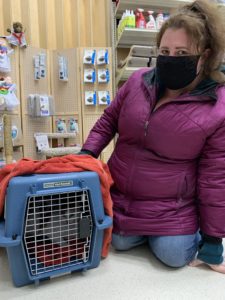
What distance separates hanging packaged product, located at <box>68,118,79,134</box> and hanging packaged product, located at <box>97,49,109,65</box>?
65 cm

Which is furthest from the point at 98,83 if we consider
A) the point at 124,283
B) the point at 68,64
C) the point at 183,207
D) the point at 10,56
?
the point at 124,283

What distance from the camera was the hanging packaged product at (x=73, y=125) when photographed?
2.93 meters

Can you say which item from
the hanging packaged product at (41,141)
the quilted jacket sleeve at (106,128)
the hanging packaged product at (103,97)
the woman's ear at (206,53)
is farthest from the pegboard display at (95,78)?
the woman's ear at (206,53)

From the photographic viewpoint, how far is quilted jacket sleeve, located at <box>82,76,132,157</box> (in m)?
1.30

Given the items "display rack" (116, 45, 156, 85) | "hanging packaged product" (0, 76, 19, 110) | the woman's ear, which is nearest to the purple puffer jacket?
the woman's ear

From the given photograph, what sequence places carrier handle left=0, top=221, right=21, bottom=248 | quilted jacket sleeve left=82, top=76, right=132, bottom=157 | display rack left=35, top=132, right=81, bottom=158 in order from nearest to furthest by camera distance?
carrier handle left=0, top=221, right=21, bottom=248 < quilted jacket sleeve left=82, top=76, right=132, bottom=157 < display rack left=35, top=132, right=81, bottom=158

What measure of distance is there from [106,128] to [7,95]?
5.03ft

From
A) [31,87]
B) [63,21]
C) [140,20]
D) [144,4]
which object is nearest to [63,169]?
[31,87]

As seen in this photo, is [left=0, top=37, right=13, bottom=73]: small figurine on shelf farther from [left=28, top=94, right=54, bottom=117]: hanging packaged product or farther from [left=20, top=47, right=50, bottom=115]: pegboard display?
[left=28, top=94, right=54, bottom=117]: hanging packaged product

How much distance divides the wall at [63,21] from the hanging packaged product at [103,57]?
0.32 meters

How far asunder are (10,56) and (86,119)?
949mm

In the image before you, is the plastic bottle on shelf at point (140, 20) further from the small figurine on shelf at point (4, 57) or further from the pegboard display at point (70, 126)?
the small figurine on shelf at point (4, 57)

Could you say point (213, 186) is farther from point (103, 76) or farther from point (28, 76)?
point (28, 76)

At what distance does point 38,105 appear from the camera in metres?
2.72
